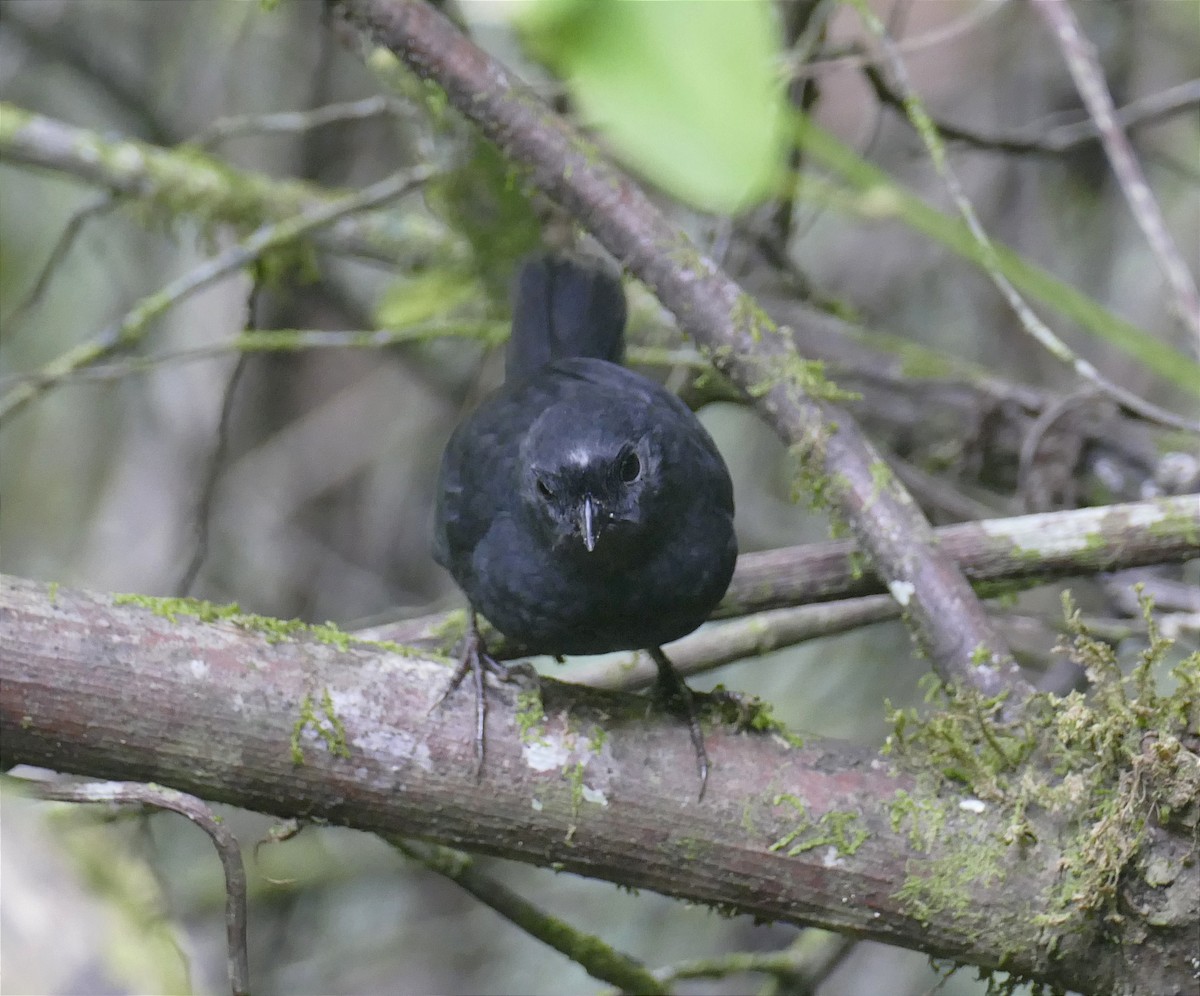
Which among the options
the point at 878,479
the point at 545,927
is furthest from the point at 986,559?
the point at 545,927

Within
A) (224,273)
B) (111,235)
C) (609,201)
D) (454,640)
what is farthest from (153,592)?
(609,201)

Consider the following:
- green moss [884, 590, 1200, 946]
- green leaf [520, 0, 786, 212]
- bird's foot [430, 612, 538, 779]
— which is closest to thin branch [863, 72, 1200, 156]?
green moss [884, 590, 1200, 946]

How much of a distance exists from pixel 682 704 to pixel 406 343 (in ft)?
8.27

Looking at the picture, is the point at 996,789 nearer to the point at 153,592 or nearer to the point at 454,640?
the point at 454,640

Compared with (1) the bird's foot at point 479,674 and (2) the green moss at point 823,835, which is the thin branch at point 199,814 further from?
(2) the green moss at point 823,835

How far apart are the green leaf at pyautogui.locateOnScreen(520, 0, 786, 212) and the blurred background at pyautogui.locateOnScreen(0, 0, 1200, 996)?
83.0 inches

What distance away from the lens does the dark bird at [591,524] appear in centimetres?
202

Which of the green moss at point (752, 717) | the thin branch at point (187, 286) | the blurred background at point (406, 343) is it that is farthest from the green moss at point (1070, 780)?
the thin branch at point (187, 286)

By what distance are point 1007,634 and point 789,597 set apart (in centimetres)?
125

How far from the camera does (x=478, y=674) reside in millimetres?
1862

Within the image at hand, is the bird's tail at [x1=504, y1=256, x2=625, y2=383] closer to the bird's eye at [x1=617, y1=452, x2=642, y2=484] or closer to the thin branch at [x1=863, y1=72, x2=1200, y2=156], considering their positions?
the bird's eye at [x1=617, y1=452, x2=642, y2=484]

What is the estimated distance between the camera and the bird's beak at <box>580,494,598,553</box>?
1.97 metres

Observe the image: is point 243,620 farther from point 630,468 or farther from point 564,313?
point 564,313

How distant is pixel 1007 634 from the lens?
3.32m
